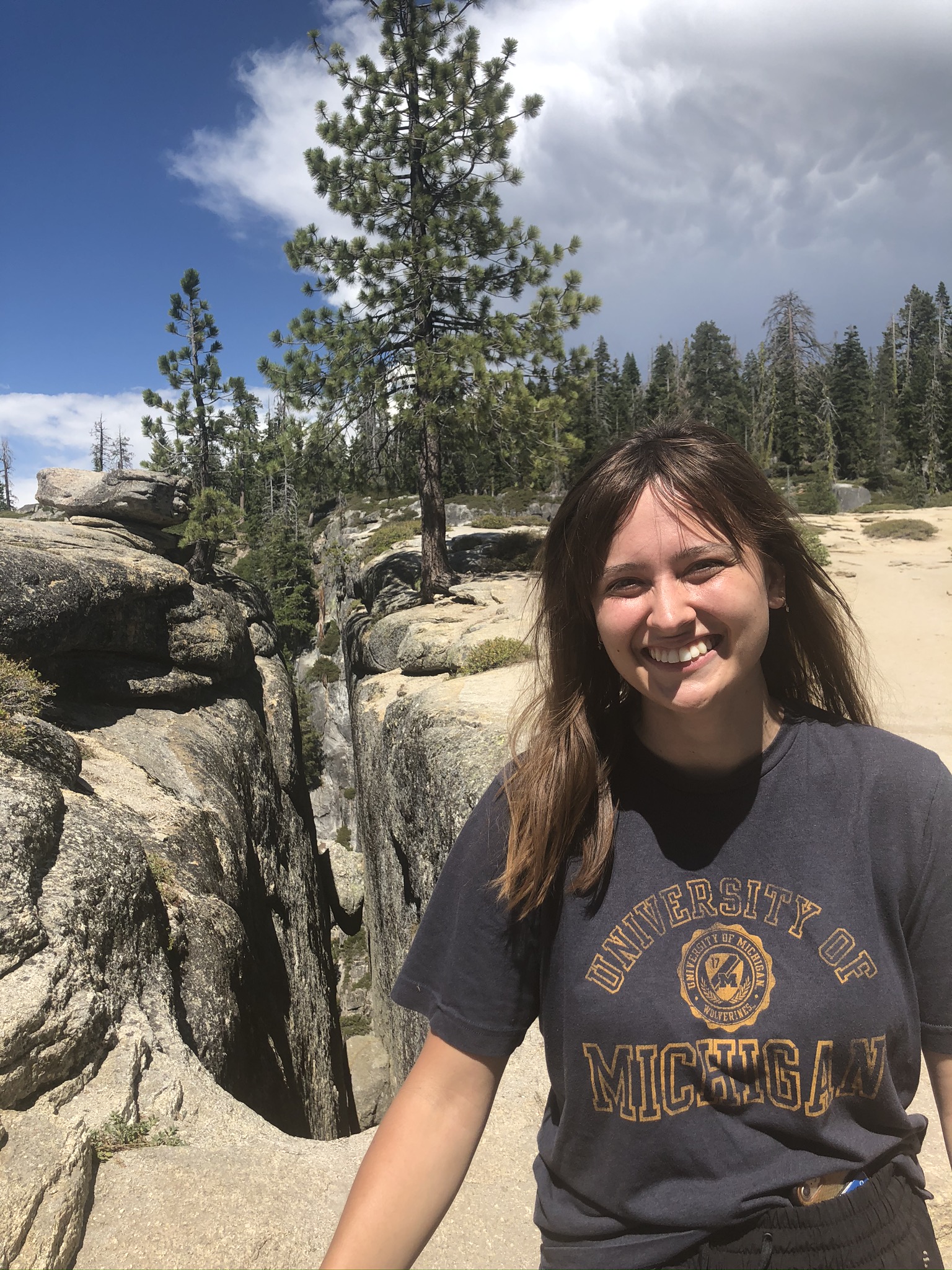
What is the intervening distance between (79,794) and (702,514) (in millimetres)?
7609

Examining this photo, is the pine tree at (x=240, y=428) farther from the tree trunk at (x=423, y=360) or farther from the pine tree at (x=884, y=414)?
the pine tree at (x=884, y=414)

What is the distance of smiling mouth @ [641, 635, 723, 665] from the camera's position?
1652 millimetres

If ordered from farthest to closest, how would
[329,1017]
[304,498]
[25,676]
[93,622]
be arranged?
[304,498], [329,1017], [93,622], [25,676]

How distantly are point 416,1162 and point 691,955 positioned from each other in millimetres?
689

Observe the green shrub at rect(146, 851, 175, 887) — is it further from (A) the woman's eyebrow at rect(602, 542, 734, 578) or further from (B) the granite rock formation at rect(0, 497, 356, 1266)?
(A) the woman's eyebrow at rect(602, 542, 734, 578)

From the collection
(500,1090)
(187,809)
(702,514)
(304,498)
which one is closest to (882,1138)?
(702,514)

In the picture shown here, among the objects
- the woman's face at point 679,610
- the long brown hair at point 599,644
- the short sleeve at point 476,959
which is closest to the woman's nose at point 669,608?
the woman's face at point 679,610

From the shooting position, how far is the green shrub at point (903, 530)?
24.7m

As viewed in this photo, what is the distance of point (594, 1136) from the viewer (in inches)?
63.0

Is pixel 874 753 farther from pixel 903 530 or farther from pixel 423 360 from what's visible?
pixel 903 530

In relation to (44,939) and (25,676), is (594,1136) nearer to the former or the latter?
(44,939)

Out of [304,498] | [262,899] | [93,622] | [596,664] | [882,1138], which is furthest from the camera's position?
[304,498]

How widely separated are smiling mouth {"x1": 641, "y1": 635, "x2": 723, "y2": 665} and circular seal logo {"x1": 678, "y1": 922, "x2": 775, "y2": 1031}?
1.87 ft

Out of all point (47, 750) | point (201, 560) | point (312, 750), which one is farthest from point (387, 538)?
point (47, 750)
